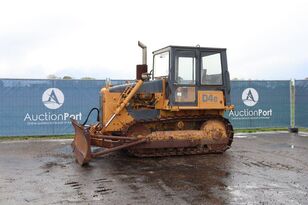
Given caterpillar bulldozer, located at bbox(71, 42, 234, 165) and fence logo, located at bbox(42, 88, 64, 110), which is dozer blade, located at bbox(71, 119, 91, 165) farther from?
fence logo, located at bbox(42, 88, 64, 110)

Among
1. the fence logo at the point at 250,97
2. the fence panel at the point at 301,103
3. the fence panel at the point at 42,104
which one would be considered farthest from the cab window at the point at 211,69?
the fence panel at the point at 301,103

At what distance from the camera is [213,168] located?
344 inches

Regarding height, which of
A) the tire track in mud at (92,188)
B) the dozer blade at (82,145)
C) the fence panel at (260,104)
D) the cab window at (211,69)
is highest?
the cab window at (211,69)

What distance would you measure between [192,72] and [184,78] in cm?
28

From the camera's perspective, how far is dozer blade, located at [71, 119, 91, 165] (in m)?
8.95

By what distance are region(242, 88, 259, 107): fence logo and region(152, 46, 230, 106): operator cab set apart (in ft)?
20.1

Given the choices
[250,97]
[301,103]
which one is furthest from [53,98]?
[301,103]

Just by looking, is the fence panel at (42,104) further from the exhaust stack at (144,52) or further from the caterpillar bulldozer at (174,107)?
the exhaust stack at (144,52)

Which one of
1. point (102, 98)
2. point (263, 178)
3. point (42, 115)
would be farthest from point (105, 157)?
point (42, 115)

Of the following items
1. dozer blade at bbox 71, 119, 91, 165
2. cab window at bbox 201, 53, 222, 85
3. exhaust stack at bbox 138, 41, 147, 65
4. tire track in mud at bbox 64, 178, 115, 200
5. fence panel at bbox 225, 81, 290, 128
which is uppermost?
exhaust stack at bbox 138, 41, 147, 65

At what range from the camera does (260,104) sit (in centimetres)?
1694

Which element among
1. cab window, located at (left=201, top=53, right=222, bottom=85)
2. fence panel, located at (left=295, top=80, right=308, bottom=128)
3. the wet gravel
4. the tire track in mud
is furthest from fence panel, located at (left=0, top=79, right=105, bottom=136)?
fence panel, located at (left=295, top=80, right=308, bottom=128)

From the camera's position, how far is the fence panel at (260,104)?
54.6ft

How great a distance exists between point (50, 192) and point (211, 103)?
5356 millimetres
